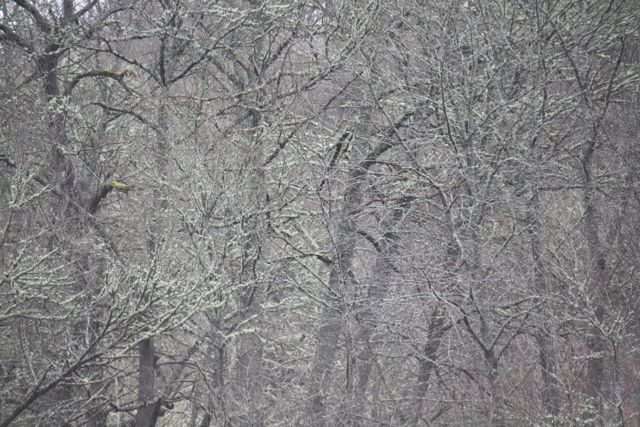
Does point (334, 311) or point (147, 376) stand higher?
point (334, 311)

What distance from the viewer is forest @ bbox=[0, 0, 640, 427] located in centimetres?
952

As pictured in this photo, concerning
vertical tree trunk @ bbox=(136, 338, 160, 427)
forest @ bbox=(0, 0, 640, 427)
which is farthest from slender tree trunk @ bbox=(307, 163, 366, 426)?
vertical tree trunk @ bbox=(136, 338, 160, 427)

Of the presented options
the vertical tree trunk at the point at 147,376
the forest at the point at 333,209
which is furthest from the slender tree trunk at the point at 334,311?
the vertical tree trunk at the point at 147,376

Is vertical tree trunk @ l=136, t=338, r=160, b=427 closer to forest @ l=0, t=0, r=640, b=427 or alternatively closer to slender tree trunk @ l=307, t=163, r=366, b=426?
forest @ l=0, t=0, r=640, b=427

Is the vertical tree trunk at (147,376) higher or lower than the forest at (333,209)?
lower

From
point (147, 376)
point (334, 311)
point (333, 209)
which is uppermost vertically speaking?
point (333, 209)

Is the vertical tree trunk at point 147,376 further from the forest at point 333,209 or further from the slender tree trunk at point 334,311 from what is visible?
the slender tree trunk at point 334,311

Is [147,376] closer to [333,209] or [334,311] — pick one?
[334,311]

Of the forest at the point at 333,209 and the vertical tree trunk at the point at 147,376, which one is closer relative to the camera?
the forest at the point at 333,209

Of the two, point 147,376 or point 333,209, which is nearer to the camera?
point 147,376

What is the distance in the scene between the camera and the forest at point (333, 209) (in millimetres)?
9516

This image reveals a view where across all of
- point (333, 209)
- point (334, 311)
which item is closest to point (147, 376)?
point (334, 311)

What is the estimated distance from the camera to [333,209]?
532 inches

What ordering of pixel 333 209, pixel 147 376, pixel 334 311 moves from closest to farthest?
pixel 147 376 → pixel 334 311 → pixel 333 209
